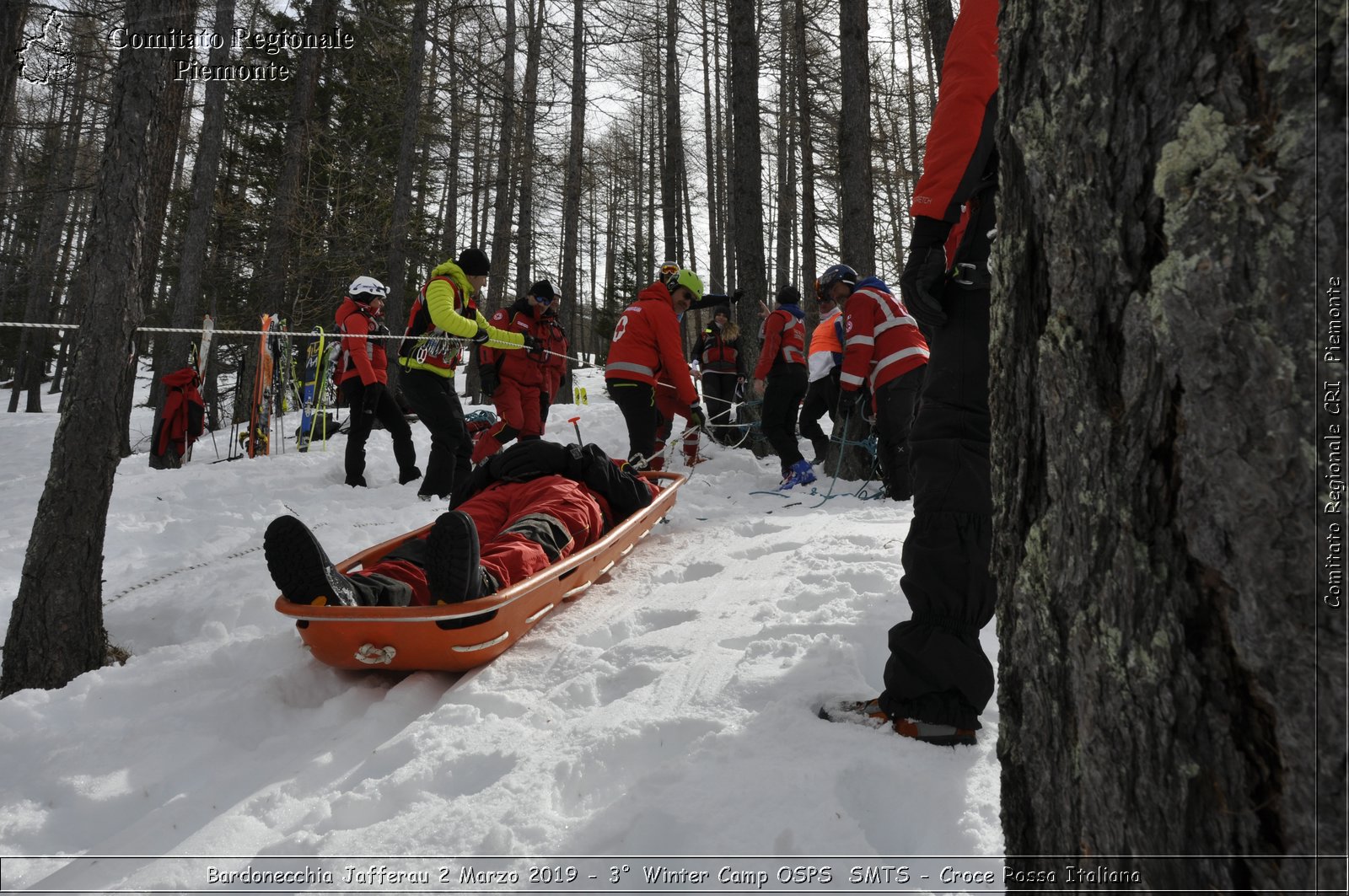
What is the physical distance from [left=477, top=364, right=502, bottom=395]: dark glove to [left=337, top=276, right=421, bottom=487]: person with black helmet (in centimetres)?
86

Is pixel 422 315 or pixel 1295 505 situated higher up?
pixel 422 315

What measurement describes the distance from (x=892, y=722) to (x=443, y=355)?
4.94 m

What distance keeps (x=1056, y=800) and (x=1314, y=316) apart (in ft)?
2.07

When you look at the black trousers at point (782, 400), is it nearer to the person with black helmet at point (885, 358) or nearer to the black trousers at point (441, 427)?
the person with black helmet at point (885, 358)

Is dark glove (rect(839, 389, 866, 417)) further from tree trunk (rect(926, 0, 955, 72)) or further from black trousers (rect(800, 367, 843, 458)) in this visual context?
tree trunk (rect(926, 0, 955, 72))

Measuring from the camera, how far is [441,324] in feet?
19.8

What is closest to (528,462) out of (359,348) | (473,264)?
(473,264)

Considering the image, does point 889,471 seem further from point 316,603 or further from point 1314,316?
point 1314,316

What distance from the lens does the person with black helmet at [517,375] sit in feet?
22.8

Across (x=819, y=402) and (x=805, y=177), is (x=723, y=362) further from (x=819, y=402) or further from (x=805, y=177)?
(x=805, y=177)

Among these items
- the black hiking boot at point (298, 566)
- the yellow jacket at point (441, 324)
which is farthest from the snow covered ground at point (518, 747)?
the yellow jacket at point (441, 324)

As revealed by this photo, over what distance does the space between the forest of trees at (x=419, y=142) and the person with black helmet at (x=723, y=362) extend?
45 centimetres

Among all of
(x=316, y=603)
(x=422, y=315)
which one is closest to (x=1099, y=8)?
(x=316, y=603)

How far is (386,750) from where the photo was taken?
7.06ft
